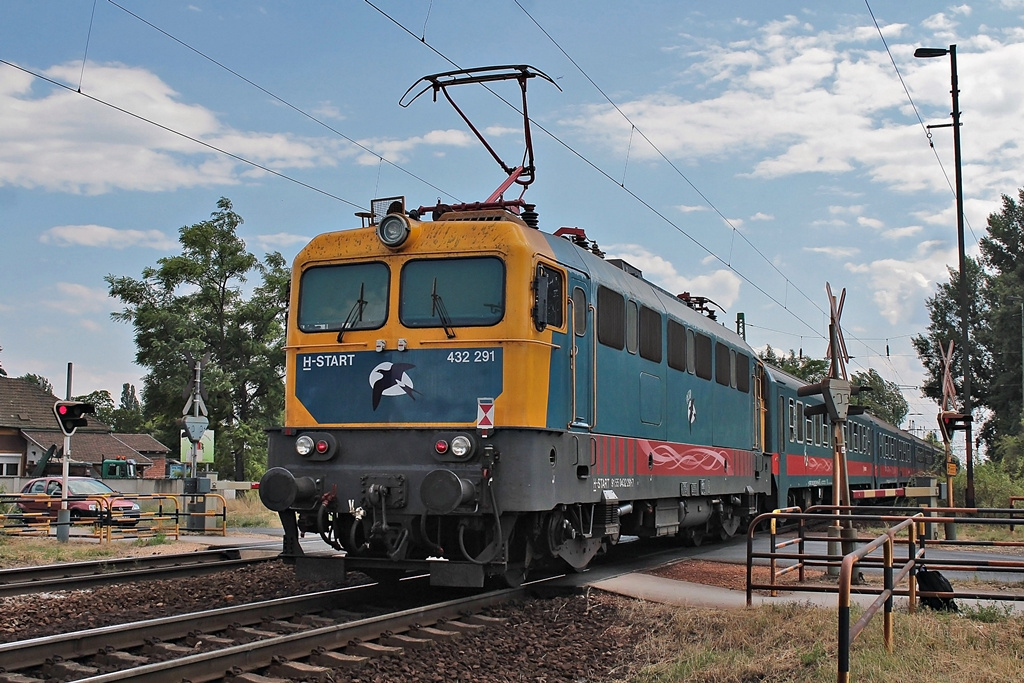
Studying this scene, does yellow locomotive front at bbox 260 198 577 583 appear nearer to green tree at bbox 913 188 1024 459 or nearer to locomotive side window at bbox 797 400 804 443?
locomotive side window at bbox 797 400 804 443

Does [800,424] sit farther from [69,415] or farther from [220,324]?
[220,324]

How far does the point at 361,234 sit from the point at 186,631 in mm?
4478

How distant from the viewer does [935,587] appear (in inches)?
378

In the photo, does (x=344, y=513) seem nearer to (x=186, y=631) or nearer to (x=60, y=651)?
(x=186, y=631)

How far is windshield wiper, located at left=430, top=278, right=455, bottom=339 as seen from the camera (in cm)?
1020

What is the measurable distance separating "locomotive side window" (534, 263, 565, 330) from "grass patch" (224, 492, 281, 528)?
12.1 m

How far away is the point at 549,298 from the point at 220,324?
43502 mm

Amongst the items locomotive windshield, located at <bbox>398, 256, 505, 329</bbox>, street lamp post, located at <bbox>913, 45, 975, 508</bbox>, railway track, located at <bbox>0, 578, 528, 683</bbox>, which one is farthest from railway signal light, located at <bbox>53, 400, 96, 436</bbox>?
street lamp post, located at <bbox>913, 45, 975, 508</bbox>

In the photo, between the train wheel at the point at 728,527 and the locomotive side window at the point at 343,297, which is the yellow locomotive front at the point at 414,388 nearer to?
the locomotive side window at the point at 343,297

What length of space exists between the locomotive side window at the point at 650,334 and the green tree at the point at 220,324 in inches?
1534

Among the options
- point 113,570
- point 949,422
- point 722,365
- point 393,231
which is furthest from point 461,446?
point 949,422

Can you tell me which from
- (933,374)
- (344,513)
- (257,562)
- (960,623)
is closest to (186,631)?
(344,513)

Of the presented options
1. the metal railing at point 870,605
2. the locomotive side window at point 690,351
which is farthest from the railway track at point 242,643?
the locomotive side window at point 690,351

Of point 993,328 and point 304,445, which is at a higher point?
point 993,328
